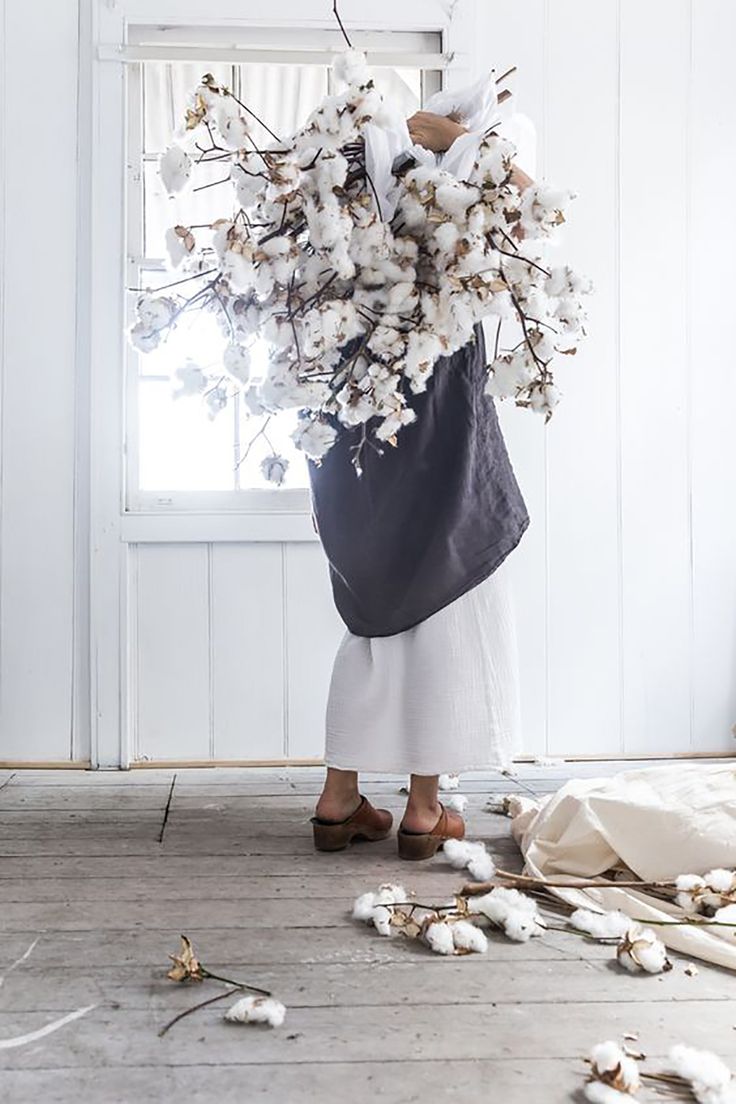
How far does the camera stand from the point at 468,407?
1799 millimetres

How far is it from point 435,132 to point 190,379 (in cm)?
66

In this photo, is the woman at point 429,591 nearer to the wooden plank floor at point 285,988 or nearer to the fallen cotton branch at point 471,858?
the fallen cotton branch at point 471,858

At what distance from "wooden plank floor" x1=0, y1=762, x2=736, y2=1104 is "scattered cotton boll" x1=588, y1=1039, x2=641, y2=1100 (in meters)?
0.03

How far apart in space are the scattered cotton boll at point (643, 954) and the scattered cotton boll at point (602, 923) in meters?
0.08

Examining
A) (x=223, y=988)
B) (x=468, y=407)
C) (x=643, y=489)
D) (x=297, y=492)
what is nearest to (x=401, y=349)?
(x=468, y=407)

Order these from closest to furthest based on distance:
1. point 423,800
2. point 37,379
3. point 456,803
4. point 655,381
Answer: point 423,800 < point 456,803 < point 37,379 < point 655,381

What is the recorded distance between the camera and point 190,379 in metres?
1.32

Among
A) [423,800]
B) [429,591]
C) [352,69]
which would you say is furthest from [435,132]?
[423,800]

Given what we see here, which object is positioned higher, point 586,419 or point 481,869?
Answer: point 586,419

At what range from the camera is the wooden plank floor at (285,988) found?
1052 millimetres

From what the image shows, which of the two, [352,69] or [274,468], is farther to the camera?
[274,468]

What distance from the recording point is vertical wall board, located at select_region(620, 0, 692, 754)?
2.81 metres

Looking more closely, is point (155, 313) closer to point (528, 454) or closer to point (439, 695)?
point (439, 695)

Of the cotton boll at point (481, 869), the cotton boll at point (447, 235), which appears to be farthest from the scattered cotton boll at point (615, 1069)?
the cotton boll at point (447, 235)
